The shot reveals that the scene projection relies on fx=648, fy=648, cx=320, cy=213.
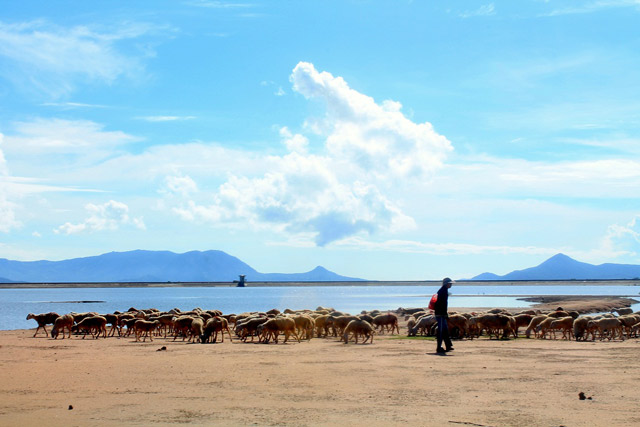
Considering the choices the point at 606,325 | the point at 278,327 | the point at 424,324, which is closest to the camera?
the point at 278,327

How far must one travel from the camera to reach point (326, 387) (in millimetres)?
13203

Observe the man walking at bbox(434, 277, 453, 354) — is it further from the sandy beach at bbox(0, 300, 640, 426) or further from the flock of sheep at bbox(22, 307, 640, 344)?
the flock of sheep at bbox(22, 307, 640, 344)

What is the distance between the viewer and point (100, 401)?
1183cm

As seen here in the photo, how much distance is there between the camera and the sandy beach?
34.0ft

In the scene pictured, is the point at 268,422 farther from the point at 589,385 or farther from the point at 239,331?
the point at 239,331

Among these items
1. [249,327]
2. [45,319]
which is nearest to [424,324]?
[249,327]

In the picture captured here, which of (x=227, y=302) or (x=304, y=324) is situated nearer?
(x=304, y=324)

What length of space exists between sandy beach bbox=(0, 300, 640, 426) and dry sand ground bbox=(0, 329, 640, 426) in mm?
25

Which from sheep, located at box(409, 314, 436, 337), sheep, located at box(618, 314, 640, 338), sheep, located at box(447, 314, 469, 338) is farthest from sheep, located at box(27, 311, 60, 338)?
sheep, located at box(618, 314, 640, 338)

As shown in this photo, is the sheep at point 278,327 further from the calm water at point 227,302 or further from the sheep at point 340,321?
the calm water at point 227,302

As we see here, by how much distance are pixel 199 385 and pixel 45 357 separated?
8.01m

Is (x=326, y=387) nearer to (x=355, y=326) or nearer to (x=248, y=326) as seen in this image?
(x=355, y=326)

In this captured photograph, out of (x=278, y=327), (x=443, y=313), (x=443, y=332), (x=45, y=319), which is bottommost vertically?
(x=45, y=319)

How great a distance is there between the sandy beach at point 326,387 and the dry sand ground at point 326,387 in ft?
0.08
